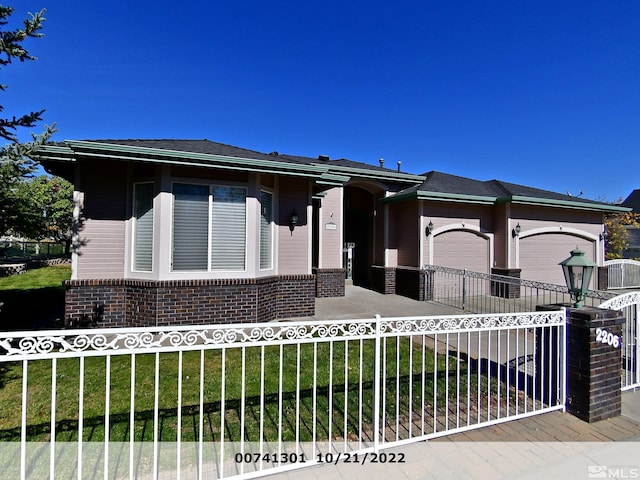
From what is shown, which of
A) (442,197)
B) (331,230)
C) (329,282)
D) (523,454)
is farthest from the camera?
(331,230)

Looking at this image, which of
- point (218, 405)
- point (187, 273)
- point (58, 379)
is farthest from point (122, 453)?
point (187, 273)

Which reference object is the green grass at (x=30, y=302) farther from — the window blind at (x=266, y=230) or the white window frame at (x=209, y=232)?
the window blind at (x=266, y=230)

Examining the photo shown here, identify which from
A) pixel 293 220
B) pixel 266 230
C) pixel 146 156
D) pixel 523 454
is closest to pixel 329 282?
pixel 293 220

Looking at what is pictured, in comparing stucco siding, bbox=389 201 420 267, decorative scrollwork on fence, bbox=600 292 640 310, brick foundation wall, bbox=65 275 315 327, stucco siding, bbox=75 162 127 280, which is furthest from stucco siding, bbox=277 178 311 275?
decorative scrollwork on fence, bbox=600 292 640 310

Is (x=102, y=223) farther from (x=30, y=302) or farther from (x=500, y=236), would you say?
(x=500, y=236)

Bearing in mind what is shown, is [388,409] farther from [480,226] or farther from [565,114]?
[565,114]

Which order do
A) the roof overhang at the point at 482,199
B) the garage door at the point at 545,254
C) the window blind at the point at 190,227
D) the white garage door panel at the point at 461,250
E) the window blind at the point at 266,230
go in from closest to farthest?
the window blind at the point at 190,227 < the window blind at the point at 266,230 < the roof overhang at the point at 482,199 < the white garage door panel at the point at 461,250 < the garage door at the point at 545,254

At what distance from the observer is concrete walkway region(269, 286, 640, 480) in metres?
2.38

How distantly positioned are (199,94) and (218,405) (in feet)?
36.4

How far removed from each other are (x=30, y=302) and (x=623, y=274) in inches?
868

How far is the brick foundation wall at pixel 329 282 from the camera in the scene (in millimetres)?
10305

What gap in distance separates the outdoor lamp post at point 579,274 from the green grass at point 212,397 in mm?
1886

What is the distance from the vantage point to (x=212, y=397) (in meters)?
3.58

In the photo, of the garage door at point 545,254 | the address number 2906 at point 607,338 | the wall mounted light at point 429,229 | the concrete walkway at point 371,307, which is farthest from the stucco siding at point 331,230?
the address number 2906 at point 607,338
